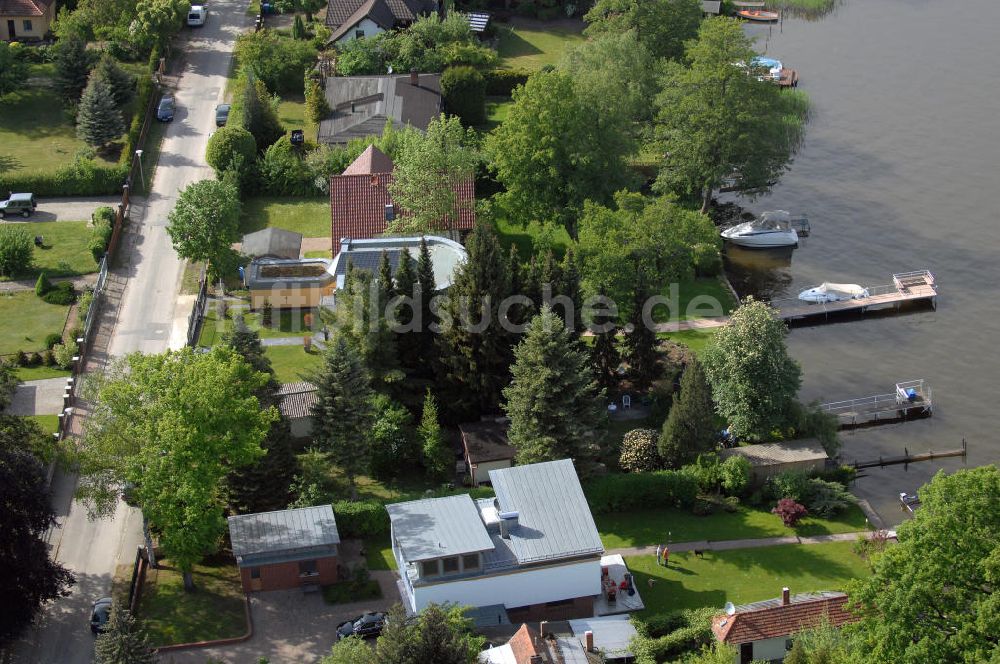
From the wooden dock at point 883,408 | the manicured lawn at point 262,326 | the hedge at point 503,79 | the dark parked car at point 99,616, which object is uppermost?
the hedge at point 503,79

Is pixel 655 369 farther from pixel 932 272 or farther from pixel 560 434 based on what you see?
pixel 932 272

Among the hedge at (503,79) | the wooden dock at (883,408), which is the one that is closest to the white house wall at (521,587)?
the wooden dock at (883,408)

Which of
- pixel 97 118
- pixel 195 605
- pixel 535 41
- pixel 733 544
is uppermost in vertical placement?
pixel 535 41

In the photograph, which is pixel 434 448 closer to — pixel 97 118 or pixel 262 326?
pixel 262 326

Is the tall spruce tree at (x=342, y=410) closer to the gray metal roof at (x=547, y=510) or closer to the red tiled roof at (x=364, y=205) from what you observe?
the gray metal roof at (x=547, y=510)

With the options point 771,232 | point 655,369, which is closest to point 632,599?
point 655,369

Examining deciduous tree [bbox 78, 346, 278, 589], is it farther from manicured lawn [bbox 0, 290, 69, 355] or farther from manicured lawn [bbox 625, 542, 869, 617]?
manicured lawn [bbox 625, 542, 869, 617]

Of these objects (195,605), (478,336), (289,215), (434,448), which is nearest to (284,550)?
(195,605)

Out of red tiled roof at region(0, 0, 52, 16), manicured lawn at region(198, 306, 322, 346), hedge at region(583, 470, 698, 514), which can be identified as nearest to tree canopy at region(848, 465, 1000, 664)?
hedge at region(583, 470, 698, 514)
